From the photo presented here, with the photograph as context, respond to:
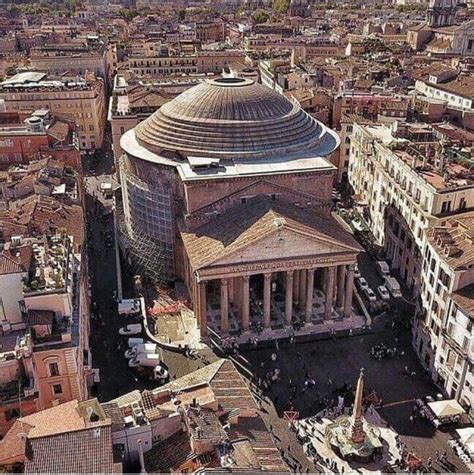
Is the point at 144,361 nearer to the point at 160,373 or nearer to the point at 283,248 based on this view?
the point at 160,373

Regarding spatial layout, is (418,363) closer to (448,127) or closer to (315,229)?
(315,229)

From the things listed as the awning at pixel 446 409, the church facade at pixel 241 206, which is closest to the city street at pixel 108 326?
the church facade at pixel 241 206

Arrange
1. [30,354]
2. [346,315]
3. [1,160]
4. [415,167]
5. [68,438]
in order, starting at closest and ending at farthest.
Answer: [68,438] → [30,354] → [346,315] → [415,167] → [1,160]

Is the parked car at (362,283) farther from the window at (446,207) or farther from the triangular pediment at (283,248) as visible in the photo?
the window at (446,207)

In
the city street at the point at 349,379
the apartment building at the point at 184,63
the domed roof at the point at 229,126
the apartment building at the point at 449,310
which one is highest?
the domed roof at the point at 229,126

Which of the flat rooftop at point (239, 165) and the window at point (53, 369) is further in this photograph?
the flat rooftop at point (239, 165)

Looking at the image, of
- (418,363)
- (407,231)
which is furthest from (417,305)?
(407,231)

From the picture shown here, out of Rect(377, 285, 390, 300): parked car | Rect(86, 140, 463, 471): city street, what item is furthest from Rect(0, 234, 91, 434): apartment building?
Rect(377, 285, 390, 300): parked car

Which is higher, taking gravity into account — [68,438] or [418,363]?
[68,438]
